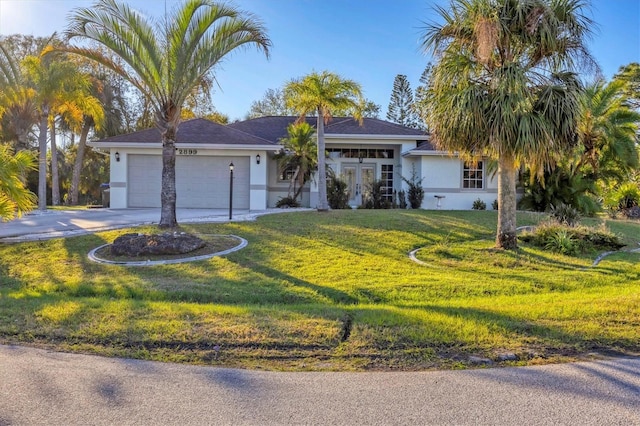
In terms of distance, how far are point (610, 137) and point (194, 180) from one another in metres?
17.7

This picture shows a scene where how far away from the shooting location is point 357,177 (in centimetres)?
2194

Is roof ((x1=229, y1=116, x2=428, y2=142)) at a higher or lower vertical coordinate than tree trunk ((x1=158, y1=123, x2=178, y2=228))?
higher

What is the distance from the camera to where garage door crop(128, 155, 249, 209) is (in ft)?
64.0

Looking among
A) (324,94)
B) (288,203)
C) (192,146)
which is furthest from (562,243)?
(192,146)

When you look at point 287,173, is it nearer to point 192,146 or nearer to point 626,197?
point 192,146

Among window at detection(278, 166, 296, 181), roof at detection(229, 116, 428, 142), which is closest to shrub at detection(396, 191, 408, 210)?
roof at detection(229, 116, 428, 142)

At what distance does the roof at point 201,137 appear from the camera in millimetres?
19141

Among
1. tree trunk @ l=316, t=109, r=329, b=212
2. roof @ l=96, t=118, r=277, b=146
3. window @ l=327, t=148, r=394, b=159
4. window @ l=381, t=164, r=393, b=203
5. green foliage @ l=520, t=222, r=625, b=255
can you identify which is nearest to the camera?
green foliage @ l=520, t=222, r=625, b=255

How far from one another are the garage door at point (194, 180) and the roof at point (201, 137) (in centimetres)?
75

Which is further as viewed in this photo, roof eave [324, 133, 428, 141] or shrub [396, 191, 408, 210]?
roof eave [324, 133, 428, 141]

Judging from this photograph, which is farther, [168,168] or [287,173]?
[287,173]

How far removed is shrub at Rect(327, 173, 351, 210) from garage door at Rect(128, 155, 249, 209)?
366 centimetres

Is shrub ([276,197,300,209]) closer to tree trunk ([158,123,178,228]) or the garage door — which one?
the garage door

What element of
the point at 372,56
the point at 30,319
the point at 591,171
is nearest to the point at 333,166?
the point at 372,56
